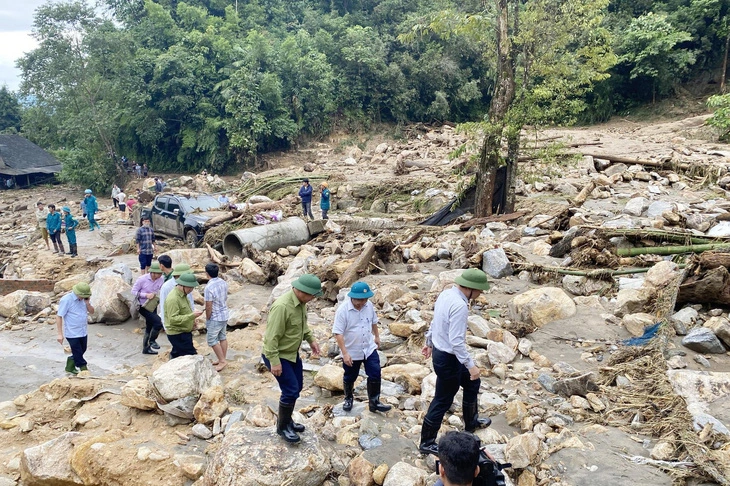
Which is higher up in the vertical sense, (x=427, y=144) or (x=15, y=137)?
(x=15, y=137)

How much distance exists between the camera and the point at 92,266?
12.2 meters

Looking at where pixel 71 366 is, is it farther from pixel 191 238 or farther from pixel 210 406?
pixel 191 238

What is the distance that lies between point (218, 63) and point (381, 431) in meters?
27.0

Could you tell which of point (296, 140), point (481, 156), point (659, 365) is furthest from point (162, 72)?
point (659, 365)

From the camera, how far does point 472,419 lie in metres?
4.35

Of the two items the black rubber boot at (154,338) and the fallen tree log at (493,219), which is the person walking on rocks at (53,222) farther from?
the fallen tree log at (493,219)

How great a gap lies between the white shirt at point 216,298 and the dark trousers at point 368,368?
212cm

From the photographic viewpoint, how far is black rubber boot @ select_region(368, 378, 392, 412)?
4.84 meters

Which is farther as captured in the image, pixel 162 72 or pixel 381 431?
pixel 162 72

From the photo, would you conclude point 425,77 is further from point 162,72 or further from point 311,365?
point 311,365

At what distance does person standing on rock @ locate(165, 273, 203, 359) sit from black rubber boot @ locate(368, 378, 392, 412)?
233cm

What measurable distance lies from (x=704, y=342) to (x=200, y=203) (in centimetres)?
1242

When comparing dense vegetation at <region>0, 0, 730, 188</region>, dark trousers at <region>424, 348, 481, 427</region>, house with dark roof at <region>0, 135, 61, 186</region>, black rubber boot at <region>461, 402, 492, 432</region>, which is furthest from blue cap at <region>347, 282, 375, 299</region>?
house with dark roof at <region>0, 135, 61, 186</region>

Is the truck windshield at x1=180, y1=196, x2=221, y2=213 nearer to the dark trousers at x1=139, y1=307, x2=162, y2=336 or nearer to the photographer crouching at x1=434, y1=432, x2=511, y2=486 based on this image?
the dark trousers at x1=139, y1=307, x2=162, y2=336
